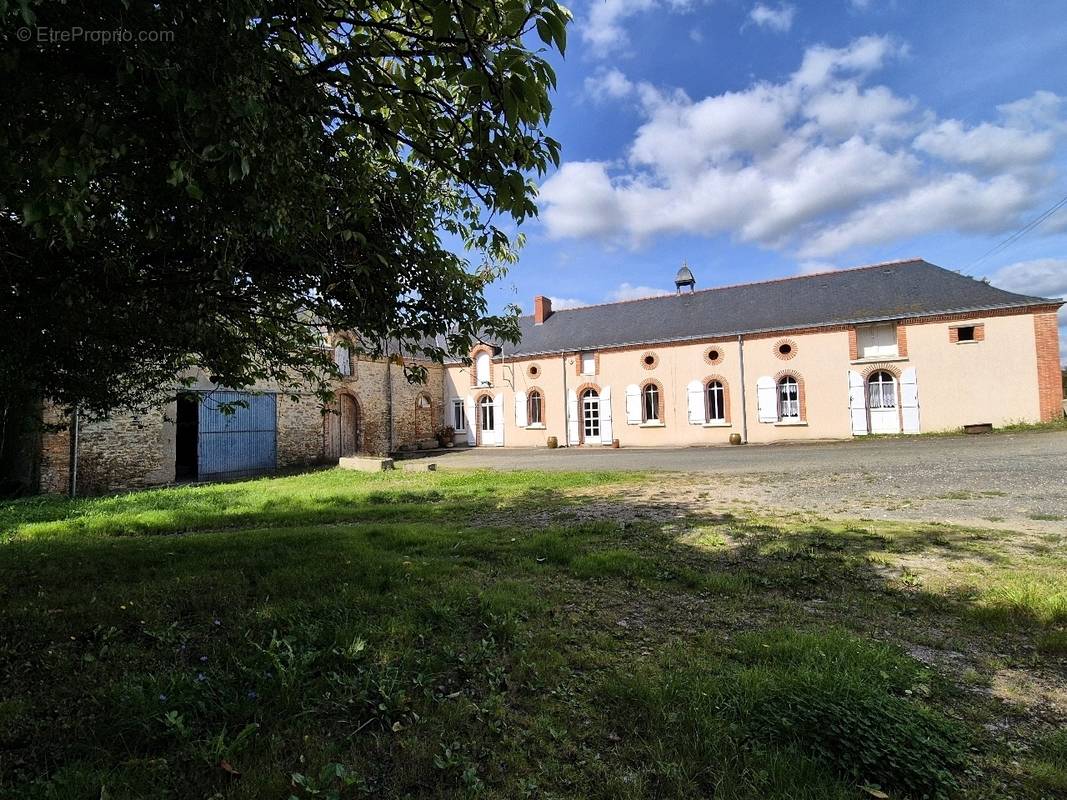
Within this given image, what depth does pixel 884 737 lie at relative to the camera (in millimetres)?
1929

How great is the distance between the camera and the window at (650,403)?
888 inches

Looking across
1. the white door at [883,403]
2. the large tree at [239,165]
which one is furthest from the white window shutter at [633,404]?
the large tree at [239,165]

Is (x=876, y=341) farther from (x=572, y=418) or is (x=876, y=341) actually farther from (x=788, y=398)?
(x=572, y=418)

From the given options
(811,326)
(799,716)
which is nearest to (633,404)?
(811,326)

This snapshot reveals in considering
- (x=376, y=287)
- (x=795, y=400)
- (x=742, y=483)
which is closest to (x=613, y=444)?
(x=795, y=400)

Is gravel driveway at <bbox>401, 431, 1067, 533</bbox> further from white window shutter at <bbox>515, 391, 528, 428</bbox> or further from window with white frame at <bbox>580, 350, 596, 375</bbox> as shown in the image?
white window shutter at <bbox>515, 391, 528, 428</bbox>

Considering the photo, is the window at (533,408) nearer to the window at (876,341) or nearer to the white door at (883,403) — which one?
the window at (876,341)

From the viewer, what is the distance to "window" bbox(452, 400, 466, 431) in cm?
2688

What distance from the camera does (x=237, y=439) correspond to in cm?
1666

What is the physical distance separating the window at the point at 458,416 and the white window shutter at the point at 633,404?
8646 mm

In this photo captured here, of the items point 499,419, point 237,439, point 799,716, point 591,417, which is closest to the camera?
point 799,716

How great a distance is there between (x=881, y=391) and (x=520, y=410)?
14.6 m

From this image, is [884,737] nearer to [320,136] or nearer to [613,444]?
[320,136]

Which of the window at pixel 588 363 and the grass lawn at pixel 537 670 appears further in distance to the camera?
the window at pixel 588 363
